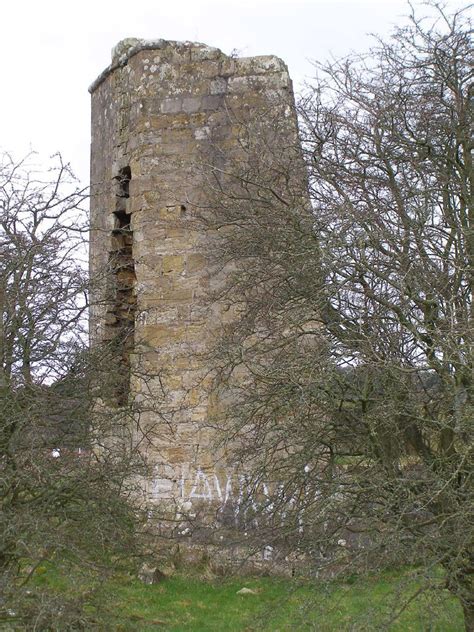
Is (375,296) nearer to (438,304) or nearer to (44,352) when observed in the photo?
(438,304)

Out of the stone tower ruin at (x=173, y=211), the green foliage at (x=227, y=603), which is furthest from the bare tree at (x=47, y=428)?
the stone tower ruin at (x=173, y=211)

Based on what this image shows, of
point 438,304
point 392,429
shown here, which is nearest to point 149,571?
point 392,429

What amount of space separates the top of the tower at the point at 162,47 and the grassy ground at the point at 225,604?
5.49 metres

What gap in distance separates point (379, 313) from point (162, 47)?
5.46m

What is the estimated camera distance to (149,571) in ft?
29.2

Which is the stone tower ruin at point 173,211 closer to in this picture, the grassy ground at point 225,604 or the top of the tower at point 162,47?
the top of the tower at point 162,47

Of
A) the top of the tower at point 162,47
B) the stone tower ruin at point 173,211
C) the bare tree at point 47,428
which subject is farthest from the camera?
the top of the tower at point 162,47

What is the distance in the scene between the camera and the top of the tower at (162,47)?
33.4ft

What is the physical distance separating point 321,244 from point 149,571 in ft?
14.0

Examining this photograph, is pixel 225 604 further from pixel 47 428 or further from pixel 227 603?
pixel 47 428

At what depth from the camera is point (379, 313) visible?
6.12 m

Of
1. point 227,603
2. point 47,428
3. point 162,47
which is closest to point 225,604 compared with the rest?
point 227,603

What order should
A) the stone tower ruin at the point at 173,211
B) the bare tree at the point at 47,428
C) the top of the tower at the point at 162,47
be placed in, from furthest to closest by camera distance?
the top of the tower at the point at 162,47 → the stone tower ruin at the point at 173,211 → the bare tree at the point at 47,428

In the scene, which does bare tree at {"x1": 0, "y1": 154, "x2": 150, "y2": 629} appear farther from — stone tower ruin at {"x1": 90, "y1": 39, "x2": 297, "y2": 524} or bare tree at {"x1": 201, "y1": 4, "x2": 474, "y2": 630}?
stone tower ruin at {"x1": 90, "y1": 39, "x2": 297, "y2": 524}
